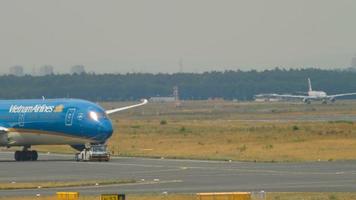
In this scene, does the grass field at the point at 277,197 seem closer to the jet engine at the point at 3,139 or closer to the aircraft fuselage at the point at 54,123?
the aircraft fuselage at the point at 54,123

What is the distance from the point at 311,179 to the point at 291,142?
110 ft

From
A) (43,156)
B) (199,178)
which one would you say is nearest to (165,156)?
(43,156)

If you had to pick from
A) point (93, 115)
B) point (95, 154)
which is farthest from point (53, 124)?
point (95, 154)

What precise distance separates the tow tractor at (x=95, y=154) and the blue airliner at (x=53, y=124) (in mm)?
1559

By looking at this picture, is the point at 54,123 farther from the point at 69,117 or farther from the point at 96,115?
the point at 96,115

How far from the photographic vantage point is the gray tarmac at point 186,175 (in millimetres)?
51719

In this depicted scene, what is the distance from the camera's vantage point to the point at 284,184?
174 ft

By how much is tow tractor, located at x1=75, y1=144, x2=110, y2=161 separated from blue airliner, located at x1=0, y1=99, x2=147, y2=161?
156 centimetres

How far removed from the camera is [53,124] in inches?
3236

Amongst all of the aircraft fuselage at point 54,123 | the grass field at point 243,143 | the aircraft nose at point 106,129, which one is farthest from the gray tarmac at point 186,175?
the grass field at point 243,143

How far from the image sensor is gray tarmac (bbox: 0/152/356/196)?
170 feet

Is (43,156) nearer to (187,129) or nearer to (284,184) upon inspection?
(187,129)

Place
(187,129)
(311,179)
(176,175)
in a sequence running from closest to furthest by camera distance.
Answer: (311,179)
(176,175)
(187,129)

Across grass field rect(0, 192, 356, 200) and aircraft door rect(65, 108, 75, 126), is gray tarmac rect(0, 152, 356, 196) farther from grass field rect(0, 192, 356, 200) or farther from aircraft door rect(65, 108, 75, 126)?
aircraft door rect(65, 108, 75, 126)
